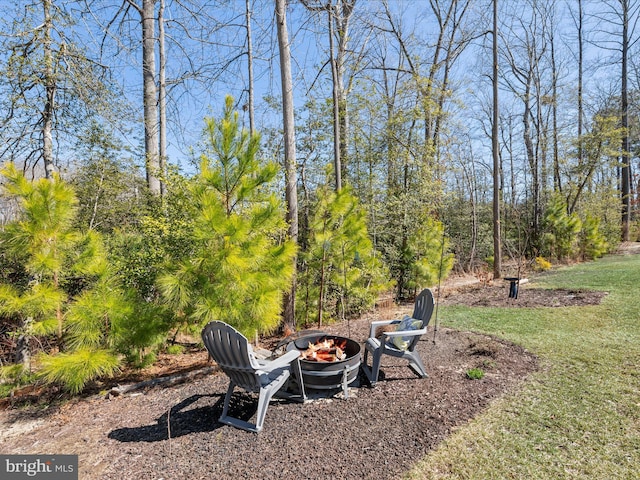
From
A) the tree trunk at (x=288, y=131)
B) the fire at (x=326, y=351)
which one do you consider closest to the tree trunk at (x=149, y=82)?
the tree trunk at (x=288, y=131)

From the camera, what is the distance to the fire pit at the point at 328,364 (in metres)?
2.77

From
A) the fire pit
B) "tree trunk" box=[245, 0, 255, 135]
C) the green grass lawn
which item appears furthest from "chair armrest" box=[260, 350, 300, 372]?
"tree trunk" box=[245, 0, 255, 135]

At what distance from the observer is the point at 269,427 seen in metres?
2.43

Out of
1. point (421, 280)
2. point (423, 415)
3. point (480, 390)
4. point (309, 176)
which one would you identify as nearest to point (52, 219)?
point (423, 415)

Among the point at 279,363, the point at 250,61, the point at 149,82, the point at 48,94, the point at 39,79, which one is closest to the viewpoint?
the point at 279,363

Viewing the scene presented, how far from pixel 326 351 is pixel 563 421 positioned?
1.83 meters

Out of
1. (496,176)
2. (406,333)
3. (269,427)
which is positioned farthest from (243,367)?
(496,176)

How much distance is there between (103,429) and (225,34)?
5293mm

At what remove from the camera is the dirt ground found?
2035mm

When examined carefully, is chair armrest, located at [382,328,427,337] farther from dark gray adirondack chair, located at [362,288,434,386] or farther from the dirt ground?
the dirt ground

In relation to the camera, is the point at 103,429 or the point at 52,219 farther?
the point at 52,219

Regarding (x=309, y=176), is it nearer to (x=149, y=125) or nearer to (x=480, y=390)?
(x=149, y=125)

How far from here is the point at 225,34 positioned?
5184 millimetres

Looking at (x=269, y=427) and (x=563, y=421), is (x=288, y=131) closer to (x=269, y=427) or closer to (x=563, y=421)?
(x=269, y=427)
